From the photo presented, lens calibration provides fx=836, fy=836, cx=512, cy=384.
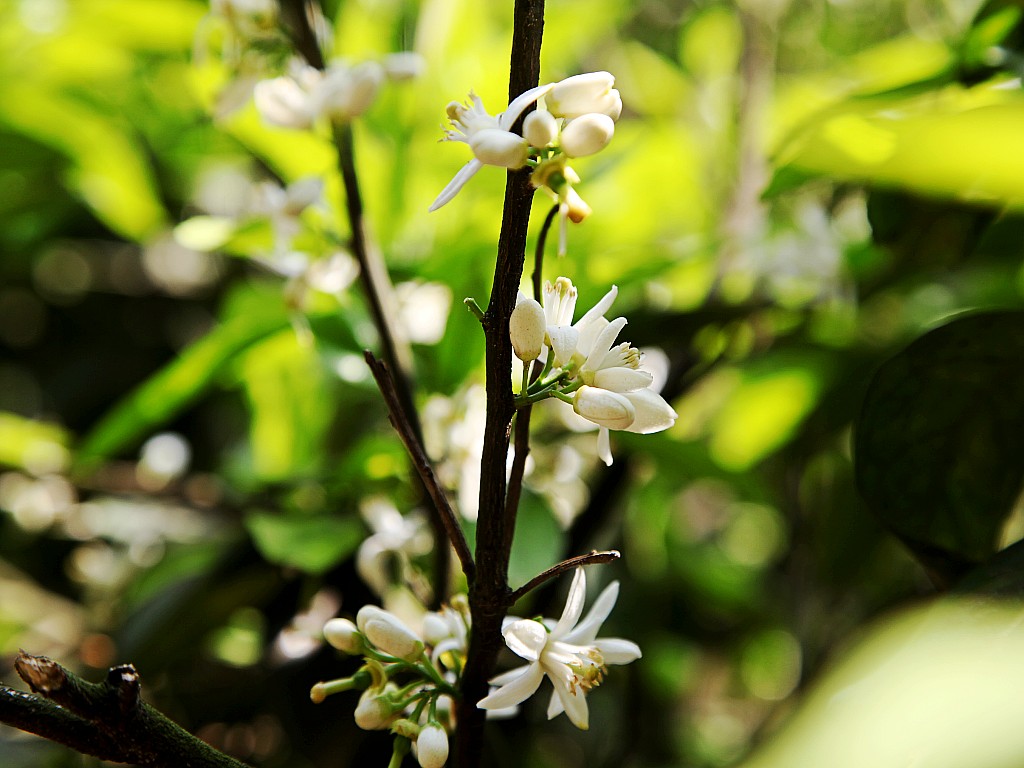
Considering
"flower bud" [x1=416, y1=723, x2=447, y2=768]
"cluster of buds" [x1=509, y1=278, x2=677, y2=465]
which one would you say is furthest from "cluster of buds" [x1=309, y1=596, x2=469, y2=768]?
"cluster of buds" [x1=509, y1=278, x2=677, y2=465]

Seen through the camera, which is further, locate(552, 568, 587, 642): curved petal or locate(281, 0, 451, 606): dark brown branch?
locate(281, 0, 451, 606): dark brown branch

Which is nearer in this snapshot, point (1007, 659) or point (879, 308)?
point (1007, 659)

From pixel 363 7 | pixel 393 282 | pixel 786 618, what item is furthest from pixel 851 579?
pixel 363 7

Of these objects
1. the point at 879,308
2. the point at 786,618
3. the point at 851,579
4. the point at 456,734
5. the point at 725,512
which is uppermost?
the point at 456,734

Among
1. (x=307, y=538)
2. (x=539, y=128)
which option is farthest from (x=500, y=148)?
(x=307, y=538)

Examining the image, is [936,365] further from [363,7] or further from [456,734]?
[363,7]

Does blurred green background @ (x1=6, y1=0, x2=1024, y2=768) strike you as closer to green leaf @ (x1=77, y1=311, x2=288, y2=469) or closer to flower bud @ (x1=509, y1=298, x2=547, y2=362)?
green leaf @ (x1=77, y1=311, x2=288, y2=469)

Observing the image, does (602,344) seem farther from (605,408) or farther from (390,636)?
(390,636)
